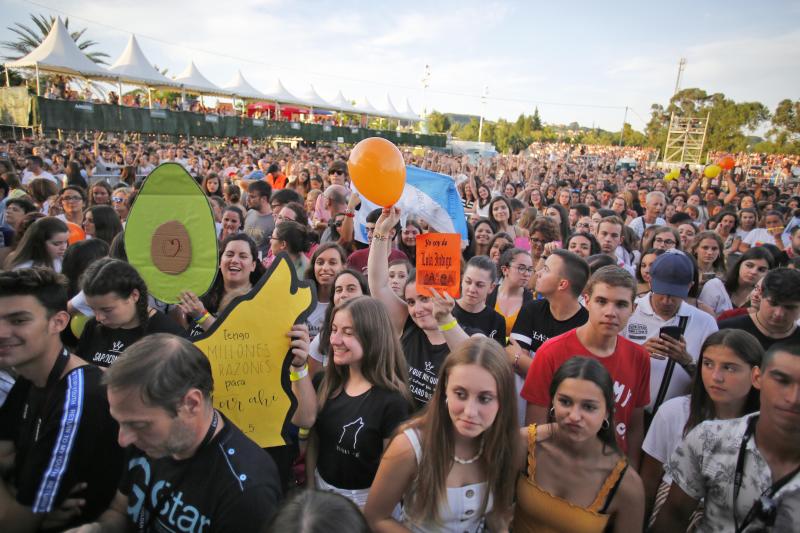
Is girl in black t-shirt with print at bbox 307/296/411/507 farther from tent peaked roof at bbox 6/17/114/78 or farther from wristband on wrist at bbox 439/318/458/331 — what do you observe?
tent peaked roof at bbox 6/17/114/78

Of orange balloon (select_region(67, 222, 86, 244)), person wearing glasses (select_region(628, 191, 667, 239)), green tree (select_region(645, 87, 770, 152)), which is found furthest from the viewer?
green tree (select_region(645, 87, 770, 152))

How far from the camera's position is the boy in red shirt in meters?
2.63

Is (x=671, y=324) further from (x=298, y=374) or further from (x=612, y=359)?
(x=298, y=374)

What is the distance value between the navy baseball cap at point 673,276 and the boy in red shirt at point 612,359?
676 millimetres

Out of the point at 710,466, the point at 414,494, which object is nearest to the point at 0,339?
the point at 414,494

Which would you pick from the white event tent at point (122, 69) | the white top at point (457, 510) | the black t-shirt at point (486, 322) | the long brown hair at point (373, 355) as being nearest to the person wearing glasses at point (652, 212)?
the black t-shirt at point (486, 322)

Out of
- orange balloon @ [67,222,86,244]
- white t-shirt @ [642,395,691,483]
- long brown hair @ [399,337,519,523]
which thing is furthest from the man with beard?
orange balloon @ [67,222,86,244]

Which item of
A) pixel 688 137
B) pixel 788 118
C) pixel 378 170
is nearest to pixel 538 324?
pixel 378 170

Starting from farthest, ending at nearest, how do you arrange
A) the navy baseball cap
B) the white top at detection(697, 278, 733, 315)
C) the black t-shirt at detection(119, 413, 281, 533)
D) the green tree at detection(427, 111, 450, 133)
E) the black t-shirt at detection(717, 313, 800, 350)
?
the green tree at detection(427, 111, 450, 133)
the white top at detection(697, 278, 733, 315)
the navy baseball cap
the black t-shirt at detection(717, 313, 800, 350)
the black t-shirt at detection(119, 413, 281, 533)

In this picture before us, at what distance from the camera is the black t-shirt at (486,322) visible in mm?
3314

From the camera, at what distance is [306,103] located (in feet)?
132

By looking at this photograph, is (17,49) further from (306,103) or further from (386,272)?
(386,272)

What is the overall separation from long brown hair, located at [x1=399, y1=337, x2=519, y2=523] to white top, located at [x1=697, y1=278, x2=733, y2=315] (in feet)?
10.8

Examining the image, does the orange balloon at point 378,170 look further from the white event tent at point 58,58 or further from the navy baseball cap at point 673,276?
the white event tent at point 58,58
